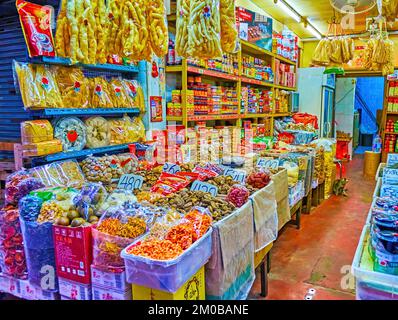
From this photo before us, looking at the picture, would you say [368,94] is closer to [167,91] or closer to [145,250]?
[167,91]

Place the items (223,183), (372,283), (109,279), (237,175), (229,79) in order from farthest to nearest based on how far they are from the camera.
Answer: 1. (229,79)
2. (237,175)
3. (223,183)
4. (109,279)
5. (372,283)

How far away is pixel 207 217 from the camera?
6.68 feet

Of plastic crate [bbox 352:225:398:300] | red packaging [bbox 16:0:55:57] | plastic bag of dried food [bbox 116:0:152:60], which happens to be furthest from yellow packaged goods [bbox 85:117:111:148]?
plastic crate [bbox 352:225:398:300]

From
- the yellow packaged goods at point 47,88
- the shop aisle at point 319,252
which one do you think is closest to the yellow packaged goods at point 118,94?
the yellow packaged goods at point 47,88

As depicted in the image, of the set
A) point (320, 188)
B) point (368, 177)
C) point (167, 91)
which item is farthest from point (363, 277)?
point (368, 177)

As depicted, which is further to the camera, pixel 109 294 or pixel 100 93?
pixel 100 93

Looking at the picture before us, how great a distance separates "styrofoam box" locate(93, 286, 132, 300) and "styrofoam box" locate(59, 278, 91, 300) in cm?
5

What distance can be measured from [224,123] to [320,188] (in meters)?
1.97

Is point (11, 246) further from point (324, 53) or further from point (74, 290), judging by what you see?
point (324, 53)

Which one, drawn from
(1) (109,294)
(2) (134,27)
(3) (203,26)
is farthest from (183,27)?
(1) (109,294)

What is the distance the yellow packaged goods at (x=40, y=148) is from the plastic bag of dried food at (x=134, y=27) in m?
0.89

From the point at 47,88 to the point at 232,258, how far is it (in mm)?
1770

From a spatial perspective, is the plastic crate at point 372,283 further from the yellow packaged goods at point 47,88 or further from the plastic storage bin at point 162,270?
the yellow packaged goods at point 47,88

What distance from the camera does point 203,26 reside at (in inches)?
86.8
